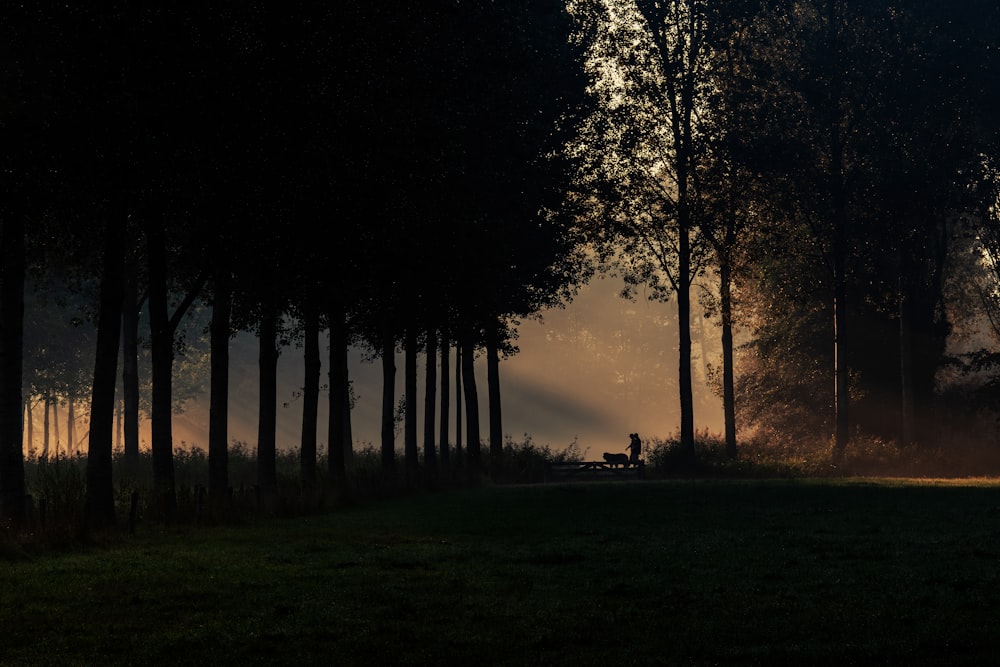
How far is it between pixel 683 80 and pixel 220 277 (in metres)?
32.4

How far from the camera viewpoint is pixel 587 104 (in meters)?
51.9

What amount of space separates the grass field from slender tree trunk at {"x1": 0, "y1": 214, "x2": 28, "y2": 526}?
89.4 inches

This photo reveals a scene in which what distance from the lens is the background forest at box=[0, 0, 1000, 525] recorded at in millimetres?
22703

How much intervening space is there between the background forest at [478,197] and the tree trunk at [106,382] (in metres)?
0.05

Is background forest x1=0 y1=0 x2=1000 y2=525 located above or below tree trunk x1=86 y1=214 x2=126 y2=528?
above

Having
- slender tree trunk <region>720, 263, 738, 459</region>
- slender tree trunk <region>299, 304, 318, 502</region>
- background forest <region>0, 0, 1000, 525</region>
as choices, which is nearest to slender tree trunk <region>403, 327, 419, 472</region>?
background forest <region>0, 0, 1000, 525</region>

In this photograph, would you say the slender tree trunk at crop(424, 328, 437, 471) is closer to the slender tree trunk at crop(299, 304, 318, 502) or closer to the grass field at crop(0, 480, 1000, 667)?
the slender tree trunk at crop(299, 304, 318, 502)

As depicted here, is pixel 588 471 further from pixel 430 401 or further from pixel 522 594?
pixel 522 594

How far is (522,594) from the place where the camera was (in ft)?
48.1

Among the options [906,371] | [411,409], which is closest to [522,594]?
[411,409]

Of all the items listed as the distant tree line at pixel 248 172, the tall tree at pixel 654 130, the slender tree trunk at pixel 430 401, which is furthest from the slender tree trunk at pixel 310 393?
the tall tree at pixel 654 130

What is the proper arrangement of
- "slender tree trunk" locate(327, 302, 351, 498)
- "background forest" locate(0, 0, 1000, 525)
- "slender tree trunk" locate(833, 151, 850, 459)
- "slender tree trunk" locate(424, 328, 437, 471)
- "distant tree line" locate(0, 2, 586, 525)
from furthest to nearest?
"slender tree trunk" locate(833, 151, 850, 459) → "slender tree trunk" locate(424, 328, 437, 471) → "slender tree trunk" locate(327, 302, 351, 498) → "background forest" locate(0, 0, 1000, 525) → "distant tree line" locate(0, 2, 586, 525)

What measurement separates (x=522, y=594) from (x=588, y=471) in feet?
120

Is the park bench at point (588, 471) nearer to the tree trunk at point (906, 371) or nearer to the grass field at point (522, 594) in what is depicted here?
the tree trunk at point (906, 371)
